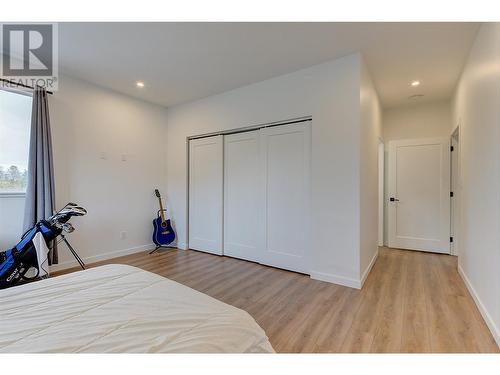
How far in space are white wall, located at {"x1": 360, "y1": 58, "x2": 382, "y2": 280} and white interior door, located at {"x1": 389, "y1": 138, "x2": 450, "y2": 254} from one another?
3.75ft

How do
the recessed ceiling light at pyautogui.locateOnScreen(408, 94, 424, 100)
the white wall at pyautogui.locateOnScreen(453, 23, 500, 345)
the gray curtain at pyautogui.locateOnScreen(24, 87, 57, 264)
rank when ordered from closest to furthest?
the white wall at pyautogui.locateOnScreen(453, 23, 500, 345)
the gray curtain at pyautogui.locateOnScreen(24, 87, 57, 264)
the recessed ceiling light at pyautogui.locateOnScreen(408, 94, 424, 100)

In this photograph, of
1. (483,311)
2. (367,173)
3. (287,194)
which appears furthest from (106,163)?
(483,311)

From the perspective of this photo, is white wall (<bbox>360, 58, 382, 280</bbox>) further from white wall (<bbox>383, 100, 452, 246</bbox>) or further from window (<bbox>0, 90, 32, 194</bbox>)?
window (<bbox>0, 90, 32, 194</bbox>)

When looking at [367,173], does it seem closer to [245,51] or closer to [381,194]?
[381,194]

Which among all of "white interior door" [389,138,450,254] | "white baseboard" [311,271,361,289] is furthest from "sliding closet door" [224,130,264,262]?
"white interior door" [389,138,450,254]

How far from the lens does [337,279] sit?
275cm

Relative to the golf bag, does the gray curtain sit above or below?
above

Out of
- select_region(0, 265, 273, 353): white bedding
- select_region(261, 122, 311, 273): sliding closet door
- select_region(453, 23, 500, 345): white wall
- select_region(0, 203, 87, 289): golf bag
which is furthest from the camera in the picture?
select_region(261, 122, 311, 273): sliding closet door

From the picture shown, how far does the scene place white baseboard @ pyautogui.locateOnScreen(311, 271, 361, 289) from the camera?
2.63m

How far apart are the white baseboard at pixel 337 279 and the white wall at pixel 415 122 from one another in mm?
2401

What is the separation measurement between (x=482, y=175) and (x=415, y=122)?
8.44 feet

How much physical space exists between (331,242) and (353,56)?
2.14m
